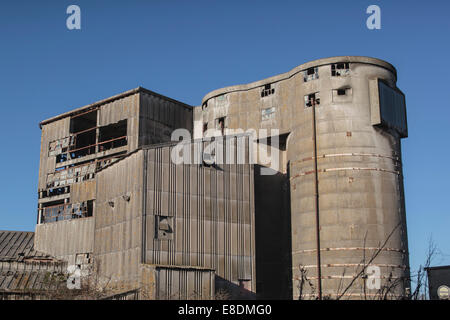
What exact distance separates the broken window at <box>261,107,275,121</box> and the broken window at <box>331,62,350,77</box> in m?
6.64

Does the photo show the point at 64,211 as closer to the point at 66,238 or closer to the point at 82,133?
the point at 66,238

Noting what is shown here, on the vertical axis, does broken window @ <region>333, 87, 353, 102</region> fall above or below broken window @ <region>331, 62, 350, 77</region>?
below

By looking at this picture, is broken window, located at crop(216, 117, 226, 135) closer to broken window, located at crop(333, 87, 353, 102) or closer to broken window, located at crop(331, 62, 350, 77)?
broken window, located at crop(333, 87, 353, 102)

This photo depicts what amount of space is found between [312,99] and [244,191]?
11.1 m

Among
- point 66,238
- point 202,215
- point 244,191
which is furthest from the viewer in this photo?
point 66,238

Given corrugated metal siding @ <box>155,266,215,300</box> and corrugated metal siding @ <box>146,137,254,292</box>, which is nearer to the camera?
corrugated metal siding @ <box>155,266,215,300</box>

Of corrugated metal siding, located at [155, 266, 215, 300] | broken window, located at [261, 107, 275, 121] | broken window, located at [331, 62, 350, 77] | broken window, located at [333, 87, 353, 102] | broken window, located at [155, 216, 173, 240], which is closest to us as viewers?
corrugated metal siding, located at [155, 266, 215, 300]

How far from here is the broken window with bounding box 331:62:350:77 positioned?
44812mm

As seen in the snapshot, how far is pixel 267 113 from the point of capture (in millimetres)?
Answer: 49281

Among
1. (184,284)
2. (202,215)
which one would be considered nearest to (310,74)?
(202,215)

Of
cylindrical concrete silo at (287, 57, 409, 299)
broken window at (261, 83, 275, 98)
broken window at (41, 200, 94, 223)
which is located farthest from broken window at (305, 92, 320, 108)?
broken window at (41, 200, 94, 223)
